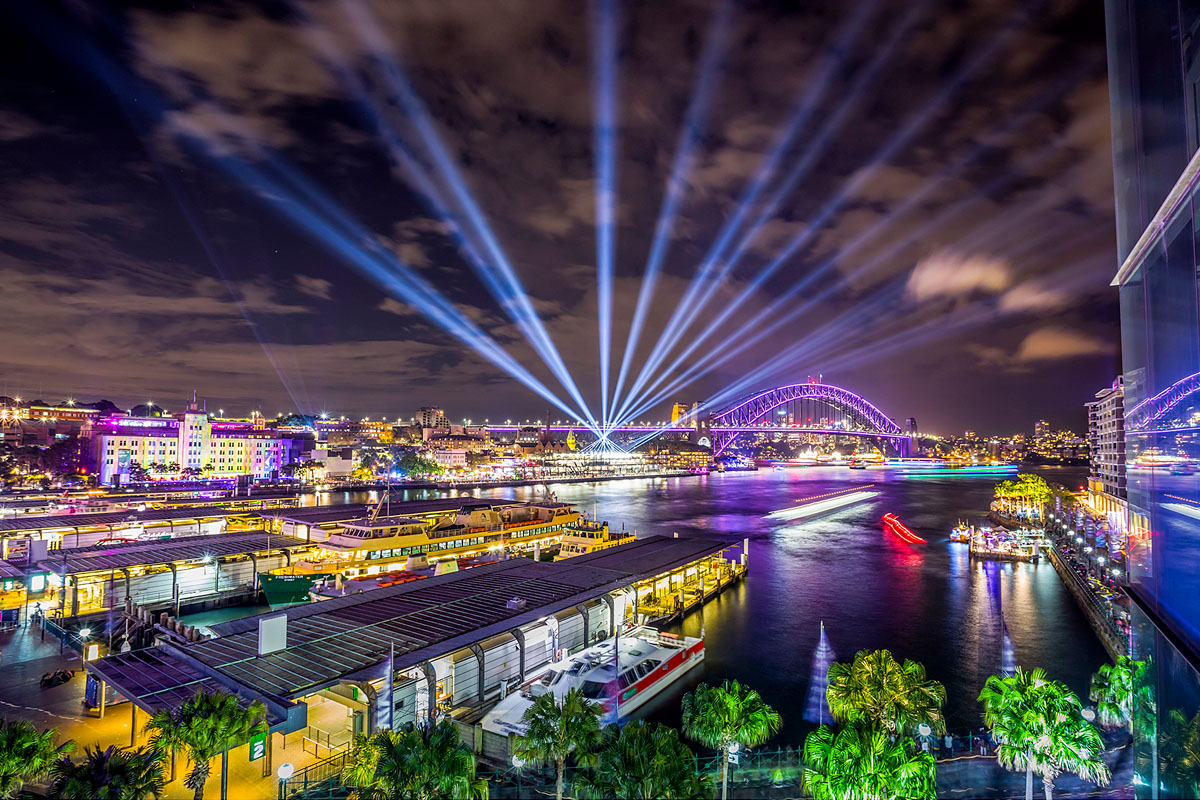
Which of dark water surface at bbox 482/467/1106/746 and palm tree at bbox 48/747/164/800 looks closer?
palm tree at bbox 48/747/164/800

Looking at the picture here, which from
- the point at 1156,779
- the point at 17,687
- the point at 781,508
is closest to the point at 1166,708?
the point at 1156,779

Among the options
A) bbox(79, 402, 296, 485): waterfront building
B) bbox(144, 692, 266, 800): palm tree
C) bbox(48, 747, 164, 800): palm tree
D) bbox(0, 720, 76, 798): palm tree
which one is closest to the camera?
bbox(48, 747, 164, 800): palm tree

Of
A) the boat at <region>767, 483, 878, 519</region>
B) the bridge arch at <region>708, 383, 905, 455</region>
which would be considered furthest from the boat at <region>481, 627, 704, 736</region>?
the bridge arch at <region>708, 383, 905, 455</region>

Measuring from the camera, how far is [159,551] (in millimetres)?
24766

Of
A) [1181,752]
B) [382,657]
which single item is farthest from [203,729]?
[1181,752]

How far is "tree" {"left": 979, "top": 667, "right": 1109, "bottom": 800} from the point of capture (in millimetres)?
8109

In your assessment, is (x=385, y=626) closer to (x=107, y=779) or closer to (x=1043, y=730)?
(x=107, y=779)

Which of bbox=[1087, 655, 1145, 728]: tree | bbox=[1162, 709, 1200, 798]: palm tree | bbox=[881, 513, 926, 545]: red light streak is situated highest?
bbox=[1162, 709, 1200, 798]: palm tree

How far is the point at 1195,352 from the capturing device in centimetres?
427

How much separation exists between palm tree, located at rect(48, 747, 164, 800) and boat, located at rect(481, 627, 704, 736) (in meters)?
6.05

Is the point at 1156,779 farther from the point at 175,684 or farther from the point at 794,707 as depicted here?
the point at 175,684

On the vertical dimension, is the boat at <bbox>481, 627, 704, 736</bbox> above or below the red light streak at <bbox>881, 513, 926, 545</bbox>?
above

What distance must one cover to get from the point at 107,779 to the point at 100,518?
3523cm

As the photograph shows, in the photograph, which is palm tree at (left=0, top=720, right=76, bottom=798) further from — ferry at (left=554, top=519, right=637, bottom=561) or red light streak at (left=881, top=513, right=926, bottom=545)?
red light streak at (left=881, top=513, right=926, bottom=545)
